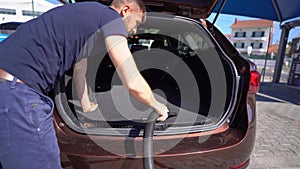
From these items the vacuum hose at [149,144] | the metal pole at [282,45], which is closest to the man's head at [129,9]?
the vacuum hose at [149,144]

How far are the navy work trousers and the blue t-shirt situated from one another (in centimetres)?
7

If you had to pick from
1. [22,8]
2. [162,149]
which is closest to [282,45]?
[162,149]

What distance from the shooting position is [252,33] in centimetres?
4319

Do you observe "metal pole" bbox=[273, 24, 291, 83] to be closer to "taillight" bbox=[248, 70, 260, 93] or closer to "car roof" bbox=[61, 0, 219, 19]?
"car roof" bbox=[61, 0, 219, 19]

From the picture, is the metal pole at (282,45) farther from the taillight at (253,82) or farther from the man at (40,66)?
the man at (40,66)

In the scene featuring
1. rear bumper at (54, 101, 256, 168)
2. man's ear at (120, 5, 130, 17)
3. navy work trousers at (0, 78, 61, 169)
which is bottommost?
rear bumper at (54, 101, 256, 168)

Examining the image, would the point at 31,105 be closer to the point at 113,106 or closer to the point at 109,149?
the point at 109,149

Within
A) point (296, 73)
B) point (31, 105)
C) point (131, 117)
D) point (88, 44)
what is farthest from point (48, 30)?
point (296, 73)

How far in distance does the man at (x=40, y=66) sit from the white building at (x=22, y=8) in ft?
19.8

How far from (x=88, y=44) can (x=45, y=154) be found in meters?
0.60

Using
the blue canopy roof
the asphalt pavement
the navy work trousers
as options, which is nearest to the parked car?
the navy work trousers

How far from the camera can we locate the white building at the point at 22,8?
240 inches

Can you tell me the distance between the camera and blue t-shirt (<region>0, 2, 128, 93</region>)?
3.21ft

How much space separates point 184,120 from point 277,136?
6.64 feet
